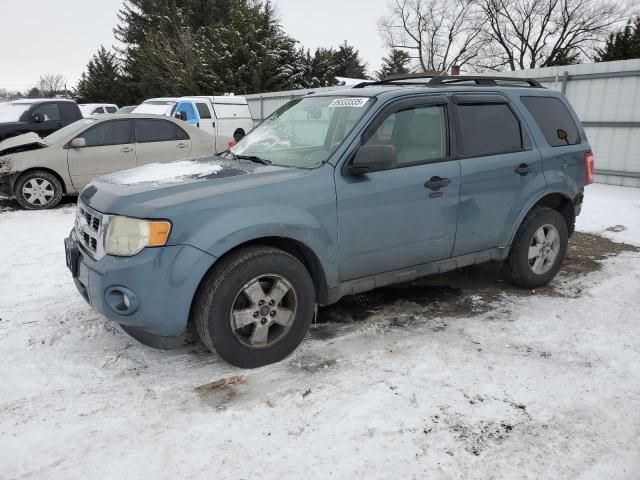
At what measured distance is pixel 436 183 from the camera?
3.87 meters

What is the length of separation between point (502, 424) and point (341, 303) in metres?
1.92

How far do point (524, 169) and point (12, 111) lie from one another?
12659 millimetres

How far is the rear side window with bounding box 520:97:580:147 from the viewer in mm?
4675

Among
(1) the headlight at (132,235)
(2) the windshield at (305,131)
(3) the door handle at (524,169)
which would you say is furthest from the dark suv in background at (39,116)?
(3) the door handle at (524,169)

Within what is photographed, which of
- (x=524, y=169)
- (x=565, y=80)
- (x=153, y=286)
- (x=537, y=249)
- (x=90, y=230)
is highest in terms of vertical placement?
(x=565, y=80)

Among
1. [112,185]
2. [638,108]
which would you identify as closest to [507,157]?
[112,185]

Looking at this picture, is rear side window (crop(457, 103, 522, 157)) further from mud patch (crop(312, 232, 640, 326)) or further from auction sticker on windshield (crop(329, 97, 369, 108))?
mud patch (crop(312, 232, 640, 326))

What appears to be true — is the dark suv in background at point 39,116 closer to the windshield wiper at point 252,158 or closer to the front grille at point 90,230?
the windshield wiper at point 252,158

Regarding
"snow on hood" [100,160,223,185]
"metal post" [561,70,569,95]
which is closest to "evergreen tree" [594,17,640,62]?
"metal post" [561,70,569,95]

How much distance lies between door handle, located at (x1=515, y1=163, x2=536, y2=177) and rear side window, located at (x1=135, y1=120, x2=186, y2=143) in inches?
264

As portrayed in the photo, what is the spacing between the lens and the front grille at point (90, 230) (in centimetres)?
315

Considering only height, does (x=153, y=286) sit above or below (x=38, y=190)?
above

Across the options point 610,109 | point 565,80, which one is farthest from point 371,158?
point 565,80

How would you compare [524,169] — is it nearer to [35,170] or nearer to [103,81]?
[35,170]
